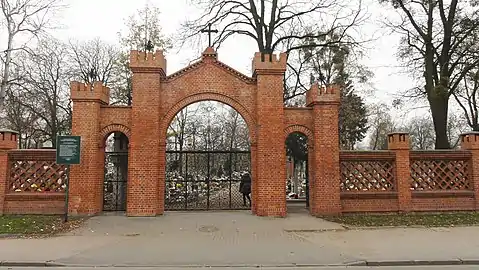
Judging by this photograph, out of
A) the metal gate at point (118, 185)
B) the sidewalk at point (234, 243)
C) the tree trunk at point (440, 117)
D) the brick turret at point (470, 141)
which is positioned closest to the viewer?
the sidewalk at point (234, 243)

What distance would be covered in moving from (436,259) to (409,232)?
352 cm

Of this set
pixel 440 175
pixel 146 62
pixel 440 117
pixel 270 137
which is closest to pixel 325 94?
pixel 270 137

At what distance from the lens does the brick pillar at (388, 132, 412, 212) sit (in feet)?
51.0

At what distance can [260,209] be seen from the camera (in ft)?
48.6

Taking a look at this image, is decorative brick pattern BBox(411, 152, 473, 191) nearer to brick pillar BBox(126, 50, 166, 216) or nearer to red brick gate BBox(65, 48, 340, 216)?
red brick gate BBox(65, 48, 340, 216)

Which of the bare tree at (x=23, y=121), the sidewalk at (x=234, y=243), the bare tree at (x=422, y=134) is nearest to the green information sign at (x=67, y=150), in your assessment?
the sidewalk at (x=234, y=243)

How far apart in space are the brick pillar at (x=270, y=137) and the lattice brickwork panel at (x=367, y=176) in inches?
106

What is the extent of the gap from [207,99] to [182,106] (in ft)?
3.36

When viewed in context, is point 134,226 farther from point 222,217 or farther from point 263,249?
point 263,249

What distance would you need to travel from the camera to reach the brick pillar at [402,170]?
51.0 ft

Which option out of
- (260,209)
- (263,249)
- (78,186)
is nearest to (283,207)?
(260,209)

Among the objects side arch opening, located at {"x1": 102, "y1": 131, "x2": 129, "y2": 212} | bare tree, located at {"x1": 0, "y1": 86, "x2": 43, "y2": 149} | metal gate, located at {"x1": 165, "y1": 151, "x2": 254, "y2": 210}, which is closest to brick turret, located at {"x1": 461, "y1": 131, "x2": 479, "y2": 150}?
metal gate, located at {"x1": 165, "y1": 151, "x2": 254, "y2": 210}

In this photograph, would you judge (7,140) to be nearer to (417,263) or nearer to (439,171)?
(417,263)

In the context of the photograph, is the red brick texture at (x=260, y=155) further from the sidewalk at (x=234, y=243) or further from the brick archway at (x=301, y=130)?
the sidewalk at (x=234, y=243)
